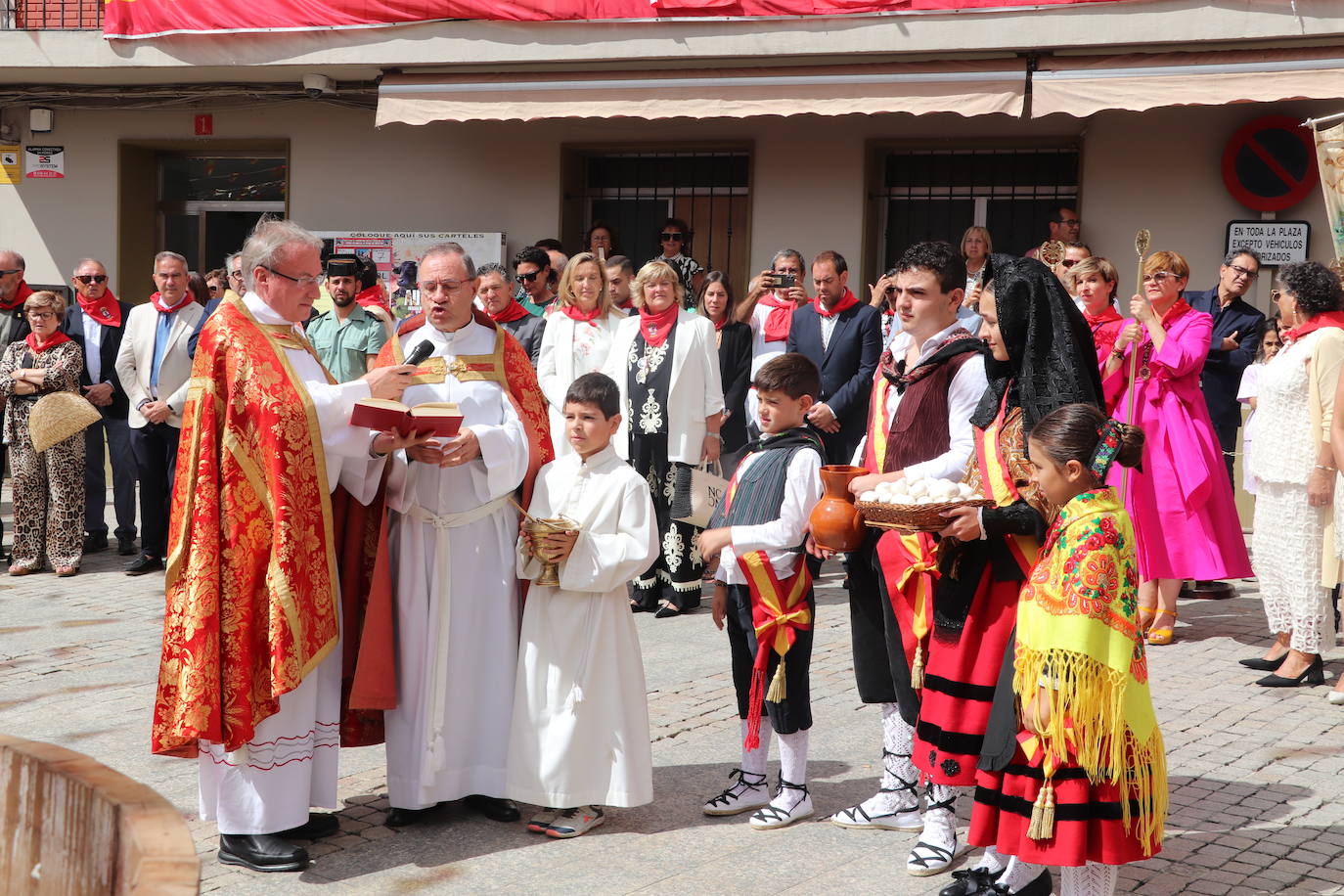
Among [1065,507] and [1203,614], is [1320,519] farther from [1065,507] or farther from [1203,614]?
[1065,507]

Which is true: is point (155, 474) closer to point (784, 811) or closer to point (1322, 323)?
point (784, 811)

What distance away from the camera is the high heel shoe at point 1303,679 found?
6660mm

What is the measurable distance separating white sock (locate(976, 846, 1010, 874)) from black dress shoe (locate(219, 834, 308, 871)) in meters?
2.07

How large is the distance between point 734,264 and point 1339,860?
30.2 feet

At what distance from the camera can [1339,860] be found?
438 cm

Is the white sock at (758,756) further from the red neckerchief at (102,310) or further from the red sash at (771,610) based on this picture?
the red neckerchief at (102,310)

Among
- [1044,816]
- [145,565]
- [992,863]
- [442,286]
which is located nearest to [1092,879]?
[1044,816]

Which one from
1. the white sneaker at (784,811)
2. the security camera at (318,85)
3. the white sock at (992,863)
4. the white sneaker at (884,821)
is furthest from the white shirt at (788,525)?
the security camera at (318,85)

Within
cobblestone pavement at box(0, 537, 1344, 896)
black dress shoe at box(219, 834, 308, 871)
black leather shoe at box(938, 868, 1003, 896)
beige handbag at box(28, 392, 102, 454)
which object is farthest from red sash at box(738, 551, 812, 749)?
beige handbag at box(28, 392, 102, 454)

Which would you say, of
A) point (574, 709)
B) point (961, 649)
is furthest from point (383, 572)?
point (961, 649)

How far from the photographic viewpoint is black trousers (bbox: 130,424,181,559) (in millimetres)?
9492

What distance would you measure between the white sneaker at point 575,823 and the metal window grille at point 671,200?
8.53 meters

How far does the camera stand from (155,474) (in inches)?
377

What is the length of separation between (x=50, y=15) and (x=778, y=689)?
12.4 m
